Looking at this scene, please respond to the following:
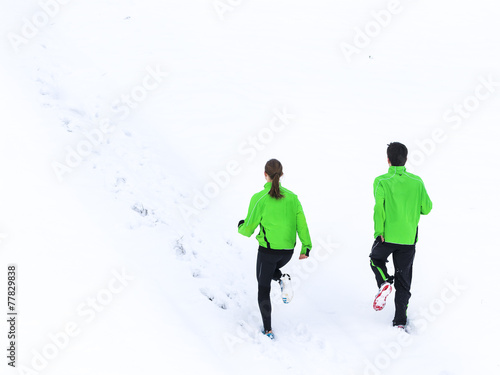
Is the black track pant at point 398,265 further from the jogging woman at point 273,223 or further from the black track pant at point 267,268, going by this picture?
the black track pant at point 267,268

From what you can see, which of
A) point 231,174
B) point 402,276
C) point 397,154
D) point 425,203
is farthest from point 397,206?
point 231,174

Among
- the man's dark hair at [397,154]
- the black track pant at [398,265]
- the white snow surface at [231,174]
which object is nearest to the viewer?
the white snow surface at [231,174]

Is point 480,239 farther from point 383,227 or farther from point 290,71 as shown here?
point 290,71

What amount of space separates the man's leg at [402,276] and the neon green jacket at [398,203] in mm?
180

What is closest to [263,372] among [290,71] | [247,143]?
[247,143]

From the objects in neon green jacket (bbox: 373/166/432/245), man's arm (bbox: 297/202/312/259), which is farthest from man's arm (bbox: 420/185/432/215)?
man's arm (bbox: 297/202/312/259)

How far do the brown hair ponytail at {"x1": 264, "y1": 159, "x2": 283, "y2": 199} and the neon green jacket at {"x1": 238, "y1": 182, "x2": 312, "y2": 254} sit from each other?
0.06 metres

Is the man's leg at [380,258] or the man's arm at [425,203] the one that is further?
the man's leg at [380,258]

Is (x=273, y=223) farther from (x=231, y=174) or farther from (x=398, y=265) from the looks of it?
(x=231, y=174)

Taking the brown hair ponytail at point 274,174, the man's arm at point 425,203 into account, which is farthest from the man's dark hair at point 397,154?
the brown hair ponytail at point 274,174

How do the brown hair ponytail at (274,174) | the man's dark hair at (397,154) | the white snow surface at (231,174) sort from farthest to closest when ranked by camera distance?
the man's dark hair at (397,154) < the brown hair ponytail at (274,174) < the white snow surface at (231,174)

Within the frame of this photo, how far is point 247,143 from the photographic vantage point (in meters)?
10.9

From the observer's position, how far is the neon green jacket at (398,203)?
19.6 ft

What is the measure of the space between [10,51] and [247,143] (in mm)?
6275
